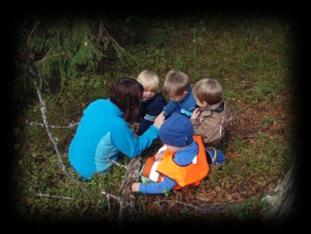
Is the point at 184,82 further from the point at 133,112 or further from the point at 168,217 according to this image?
the point at 168,217

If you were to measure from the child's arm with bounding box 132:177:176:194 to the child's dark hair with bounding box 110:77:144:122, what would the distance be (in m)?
0.88

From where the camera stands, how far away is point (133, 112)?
562 cm

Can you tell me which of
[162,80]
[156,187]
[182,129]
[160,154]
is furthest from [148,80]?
[162,80]

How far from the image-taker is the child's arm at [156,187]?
5.27 metres

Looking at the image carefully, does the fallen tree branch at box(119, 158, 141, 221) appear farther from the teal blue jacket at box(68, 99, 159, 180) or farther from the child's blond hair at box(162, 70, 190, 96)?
the child's blond hair at box(162, 70, 190, 96)

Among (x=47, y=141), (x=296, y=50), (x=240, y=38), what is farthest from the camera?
(x=240, y=38)

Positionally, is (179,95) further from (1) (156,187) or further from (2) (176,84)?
(1) (156,187)

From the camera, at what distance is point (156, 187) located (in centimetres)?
529

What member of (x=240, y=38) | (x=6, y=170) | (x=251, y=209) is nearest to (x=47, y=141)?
(x=6, y=170)

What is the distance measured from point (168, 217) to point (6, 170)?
2.41m

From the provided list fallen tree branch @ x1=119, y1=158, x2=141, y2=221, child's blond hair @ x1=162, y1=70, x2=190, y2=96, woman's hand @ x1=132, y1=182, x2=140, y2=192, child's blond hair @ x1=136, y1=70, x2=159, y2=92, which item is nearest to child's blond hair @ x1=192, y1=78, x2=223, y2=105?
child's blond hair @ x1=162, y1=70, x2=190, y2=96

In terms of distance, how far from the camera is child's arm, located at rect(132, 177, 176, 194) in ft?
17.3

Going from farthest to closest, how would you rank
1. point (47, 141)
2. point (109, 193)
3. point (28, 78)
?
1. point (28, 78)
2. point (47, 141)
3. point (109, 193)

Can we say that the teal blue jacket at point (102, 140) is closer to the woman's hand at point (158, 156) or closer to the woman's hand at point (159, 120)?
the woman's hand at point (159, 120)
